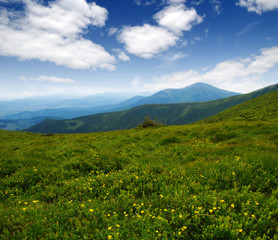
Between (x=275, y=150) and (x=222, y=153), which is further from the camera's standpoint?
(x=222, y=153)

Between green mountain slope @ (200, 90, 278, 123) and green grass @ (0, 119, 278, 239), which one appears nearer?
green grass @ (0, 119, 278, 239)

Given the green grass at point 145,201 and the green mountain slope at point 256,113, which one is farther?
the green mountain slope at point 256,113

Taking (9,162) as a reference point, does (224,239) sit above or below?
below

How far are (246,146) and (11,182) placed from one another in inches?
468

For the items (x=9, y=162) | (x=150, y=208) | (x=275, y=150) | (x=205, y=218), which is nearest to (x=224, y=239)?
(x=205, y=218)

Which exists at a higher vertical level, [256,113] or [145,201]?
[145,201]

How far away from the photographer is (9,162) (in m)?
7.89

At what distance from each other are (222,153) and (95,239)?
23.6ft

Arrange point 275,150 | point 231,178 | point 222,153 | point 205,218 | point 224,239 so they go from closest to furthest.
Answer: point 224,239, point 205,218, point 231,178, point 275,150, point 222,153

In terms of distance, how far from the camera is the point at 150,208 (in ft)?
13.2

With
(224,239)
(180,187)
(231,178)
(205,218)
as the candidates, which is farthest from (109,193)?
(231,178)

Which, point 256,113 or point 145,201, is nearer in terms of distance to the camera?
point 145,201

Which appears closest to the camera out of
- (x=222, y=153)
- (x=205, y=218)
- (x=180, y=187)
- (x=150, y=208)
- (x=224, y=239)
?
(x=224, y=239)

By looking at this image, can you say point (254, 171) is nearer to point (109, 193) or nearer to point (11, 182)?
point (109, 193)
